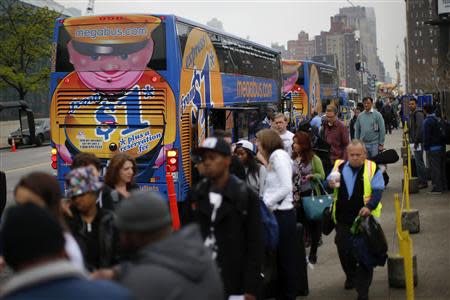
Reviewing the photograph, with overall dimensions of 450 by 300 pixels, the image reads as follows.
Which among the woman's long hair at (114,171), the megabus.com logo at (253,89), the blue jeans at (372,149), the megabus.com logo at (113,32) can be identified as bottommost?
the blue jeans at (372,149)

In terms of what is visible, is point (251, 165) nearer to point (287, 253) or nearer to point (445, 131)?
point (287, 253)

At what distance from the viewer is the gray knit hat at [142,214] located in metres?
3.06

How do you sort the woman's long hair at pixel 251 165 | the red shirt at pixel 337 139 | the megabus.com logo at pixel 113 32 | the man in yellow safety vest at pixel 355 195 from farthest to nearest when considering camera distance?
the megabus.com logo at pixel 113 32
the red shirt at pixel 337 139
the woman's long hair at pixel 251 165
the man in yellow safety vest at pixel 355 195

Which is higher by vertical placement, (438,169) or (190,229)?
(190,229)

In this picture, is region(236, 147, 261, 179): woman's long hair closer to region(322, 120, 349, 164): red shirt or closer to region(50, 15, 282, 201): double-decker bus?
region(322, 120, 349, 164): red shirt

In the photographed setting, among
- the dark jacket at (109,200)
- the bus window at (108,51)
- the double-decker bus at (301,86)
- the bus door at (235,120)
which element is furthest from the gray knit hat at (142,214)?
the double-decker bus at (301,86)

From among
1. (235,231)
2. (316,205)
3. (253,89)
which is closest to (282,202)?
(316,205)

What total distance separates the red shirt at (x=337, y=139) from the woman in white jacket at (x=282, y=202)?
18.1 feet

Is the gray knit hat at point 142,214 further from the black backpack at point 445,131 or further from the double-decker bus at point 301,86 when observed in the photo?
the double-decker bus at point 301,86

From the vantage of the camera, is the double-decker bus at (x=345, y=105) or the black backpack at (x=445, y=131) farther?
the double-decker bus at (x=345, y=105)

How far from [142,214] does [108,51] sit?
10693 millimetres

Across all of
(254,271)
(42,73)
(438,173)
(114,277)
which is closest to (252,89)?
(438,173)

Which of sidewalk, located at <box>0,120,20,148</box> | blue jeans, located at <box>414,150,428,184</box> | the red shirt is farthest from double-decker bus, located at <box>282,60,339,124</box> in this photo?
sidewalk, located at <box>0,120,20,148</box>

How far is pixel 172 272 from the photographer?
2.97 m
